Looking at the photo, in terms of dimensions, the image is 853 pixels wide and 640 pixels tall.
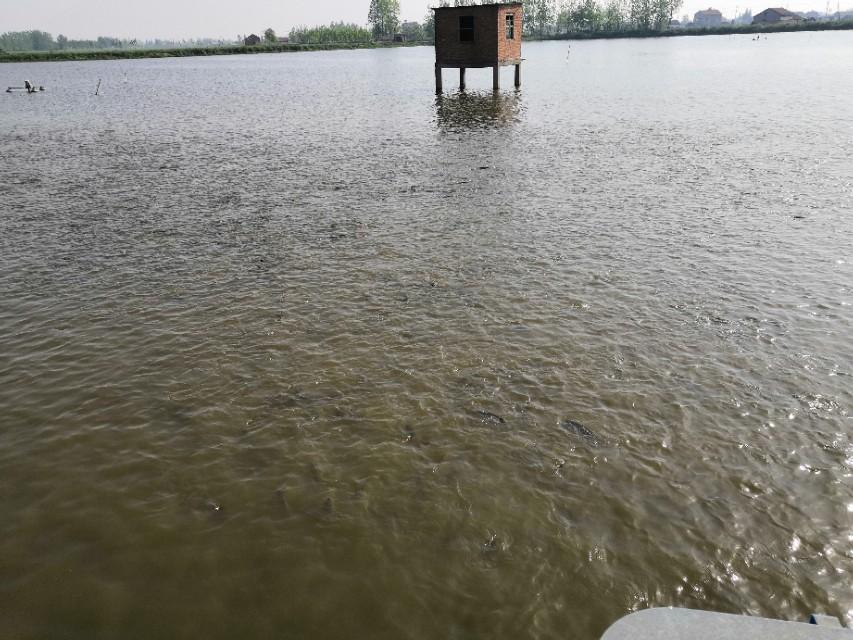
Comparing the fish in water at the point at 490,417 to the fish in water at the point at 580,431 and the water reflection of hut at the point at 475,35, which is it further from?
the water reflection of hut at the point at 475,35

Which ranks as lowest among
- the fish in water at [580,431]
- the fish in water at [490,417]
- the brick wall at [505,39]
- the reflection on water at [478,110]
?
the reflection on water at [478,110]

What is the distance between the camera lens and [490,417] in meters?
9.02

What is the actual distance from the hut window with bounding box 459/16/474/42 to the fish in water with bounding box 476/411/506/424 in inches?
1829

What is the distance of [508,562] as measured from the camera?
6.54 metres

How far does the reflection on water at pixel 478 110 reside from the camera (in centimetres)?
3779

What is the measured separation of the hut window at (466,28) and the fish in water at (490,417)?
46.5 meters

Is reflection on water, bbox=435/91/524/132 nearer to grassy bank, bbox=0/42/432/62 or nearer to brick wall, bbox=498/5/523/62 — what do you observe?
brick wall, bbox=498/5/523/62

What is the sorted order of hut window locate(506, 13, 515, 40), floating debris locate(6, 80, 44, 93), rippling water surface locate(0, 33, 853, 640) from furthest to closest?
floating debris locate(6, 80, 44, 93), hut window locate(506, 13, 515, 40), rippling water surface locate(0, 33, 853, 640)

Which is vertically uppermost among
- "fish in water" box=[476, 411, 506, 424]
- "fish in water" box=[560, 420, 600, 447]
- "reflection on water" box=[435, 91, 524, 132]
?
"fish in water" box=[476, 411, 506, 424]

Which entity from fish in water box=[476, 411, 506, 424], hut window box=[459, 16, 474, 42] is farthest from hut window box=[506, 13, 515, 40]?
fish in water box=[476, 411, 506, 424]

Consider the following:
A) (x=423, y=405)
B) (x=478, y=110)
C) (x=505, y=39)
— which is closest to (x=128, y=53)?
(x=505, y=39)

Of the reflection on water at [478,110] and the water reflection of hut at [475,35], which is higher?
the water reflection of hut at [475,35]

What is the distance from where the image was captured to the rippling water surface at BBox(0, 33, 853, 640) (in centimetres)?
629

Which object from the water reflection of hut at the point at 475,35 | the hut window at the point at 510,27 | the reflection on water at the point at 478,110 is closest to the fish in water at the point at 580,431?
the reflection on water at the point at 478,110
